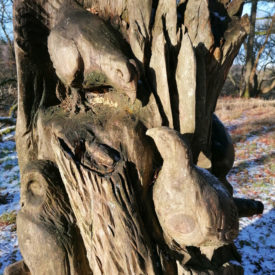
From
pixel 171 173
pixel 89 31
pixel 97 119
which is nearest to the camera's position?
pixel 171 173

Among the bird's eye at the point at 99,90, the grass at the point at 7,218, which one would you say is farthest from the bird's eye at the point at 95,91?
the grass at the point at 7,218

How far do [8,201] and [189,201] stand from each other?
498 cm

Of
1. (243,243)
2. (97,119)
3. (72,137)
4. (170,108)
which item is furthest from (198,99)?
(243,243)

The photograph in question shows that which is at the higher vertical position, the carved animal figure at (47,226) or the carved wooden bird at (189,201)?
the carved wooden bird at (189,201)

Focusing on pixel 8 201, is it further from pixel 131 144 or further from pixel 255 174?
pixel 255 174

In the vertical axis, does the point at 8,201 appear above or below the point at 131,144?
below

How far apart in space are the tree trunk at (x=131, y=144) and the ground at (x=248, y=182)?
260 cm

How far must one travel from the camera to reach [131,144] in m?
1.14

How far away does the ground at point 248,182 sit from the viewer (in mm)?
3471

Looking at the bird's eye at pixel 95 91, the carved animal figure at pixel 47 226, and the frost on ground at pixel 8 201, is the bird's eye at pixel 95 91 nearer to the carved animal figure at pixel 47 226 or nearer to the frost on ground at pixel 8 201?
the carved animal figure at pixel 47 226

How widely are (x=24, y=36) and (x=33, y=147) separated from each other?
24.1 inches

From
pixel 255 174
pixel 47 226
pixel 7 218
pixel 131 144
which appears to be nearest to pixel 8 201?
pixel 7 218

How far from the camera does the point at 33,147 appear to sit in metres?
1.52

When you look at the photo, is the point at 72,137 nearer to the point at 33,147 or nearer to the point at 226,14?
the point at 33,147
